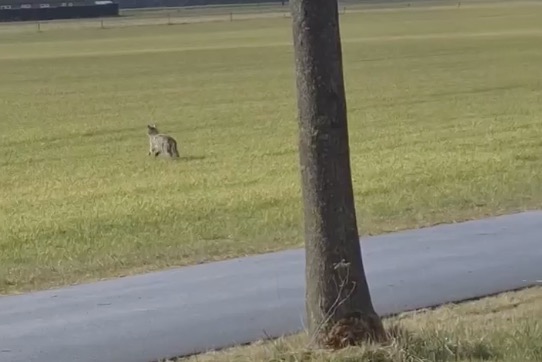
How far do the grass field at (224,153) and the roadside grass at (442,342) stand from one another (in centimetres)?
287

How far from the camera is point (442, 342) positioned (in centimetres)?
752

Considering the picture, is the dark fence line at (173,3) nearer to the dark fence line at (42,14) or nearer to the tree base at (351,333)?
the dark fence line at (42,14)

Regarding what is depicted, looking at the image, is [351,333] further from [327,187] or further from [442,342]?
[327,187]

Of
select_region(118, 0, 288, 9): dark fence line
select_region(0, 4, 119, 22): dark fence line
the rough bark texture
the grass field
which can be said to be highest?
select_region(118, 0, 288, 9): dark fence line

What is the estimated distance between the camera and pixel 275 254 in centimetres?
1134

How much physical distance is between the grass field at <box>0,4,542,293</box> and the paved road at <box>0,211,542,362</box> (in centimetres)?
76

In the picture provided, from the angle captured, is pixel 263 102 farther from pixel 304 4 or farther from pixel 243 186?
pixel 304 4

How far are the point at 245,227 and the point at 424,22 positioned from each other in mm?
77935

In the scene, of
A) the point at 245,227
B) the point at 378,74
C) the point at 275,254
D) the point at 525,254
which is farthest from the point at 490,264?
the point at 378,74

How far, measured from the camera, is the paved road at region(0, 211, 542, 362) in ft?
27.3

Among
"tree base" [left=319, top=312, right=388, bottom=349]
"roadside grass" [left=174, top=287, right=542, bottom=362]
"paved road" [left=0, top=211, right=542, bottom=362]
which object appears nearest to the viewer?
"roadside grass" [left=174, top=287, right=542, bottom=362]

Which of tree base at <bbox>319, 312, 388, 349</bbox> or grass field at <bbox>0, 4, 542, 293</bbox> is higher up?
tree base at <bbox>319, 312, 388, 349</bbox>

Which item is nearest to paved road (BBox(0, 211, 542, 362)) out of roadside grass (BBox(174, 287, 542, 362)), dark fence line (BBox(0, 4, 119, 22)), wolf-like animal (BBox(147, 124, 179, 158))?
roadside grass (BBox(174, 287, 542, 362))

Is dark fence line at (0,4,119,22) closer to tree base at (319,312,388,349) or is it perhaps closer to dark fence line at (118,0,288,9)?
dark fence line at (118,0,288,9)
